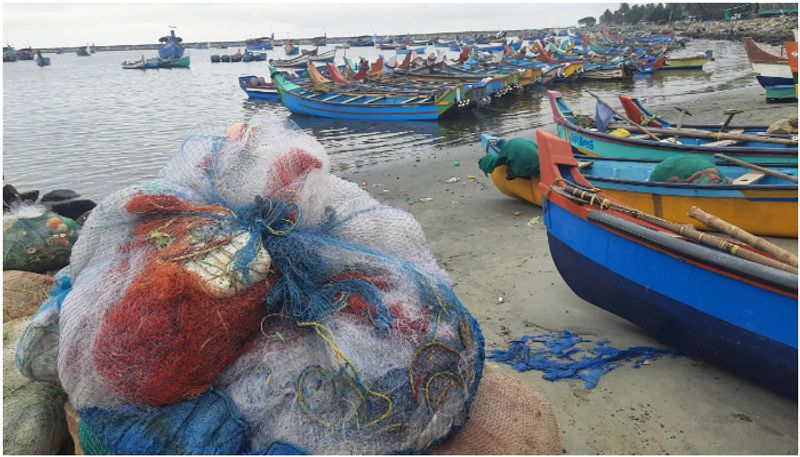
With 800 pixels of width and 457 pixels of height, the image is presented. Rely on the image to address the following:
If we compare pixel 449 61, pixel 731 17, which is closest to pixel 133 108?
pixel 449 61

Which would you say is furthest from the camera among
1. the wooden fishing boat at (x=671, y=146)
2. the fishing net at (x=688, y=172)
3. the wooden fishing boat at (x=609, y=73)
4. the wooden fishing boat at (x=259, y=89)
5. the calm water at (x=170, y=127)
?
the wooden fishing boat at (x=609, y=73)

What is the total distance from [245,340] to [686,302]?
107 inches

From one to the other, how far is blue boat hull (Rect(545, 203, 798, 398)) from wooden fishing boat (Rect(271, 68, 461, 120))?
50.9 feet

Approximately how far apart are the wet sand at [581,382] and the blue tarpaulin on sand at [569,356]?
0.25ft

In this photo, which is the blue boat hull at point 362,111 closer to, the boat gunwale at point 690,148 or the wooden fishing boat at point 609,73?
the boat gunwale at point 690,148

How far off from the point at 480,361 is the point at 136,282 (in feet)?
4.74

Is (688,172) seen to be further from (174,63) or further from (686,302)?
(174,63)

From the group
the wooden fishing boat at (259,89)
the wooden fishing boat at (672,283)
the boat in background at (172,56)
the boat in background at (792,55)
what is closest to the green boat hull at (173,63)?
the boat in background at (172,56)

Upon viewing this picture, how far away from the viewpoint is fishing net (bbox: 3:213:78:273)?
482 cm

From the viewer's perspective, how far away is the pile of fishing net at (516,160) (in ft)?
26.8

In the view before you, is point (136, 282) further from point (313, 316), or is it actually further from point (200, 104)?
point (200, 104)

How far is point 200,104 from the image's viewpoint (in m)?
30.8

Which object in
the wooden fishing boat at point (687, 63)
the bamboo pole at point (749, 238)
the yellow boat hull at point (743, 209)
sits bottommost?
the yellow boat hull at point (743, 209)

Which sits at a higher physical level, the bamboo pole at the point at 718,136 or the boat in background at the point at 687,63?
the boat in background at the point at 687,63
